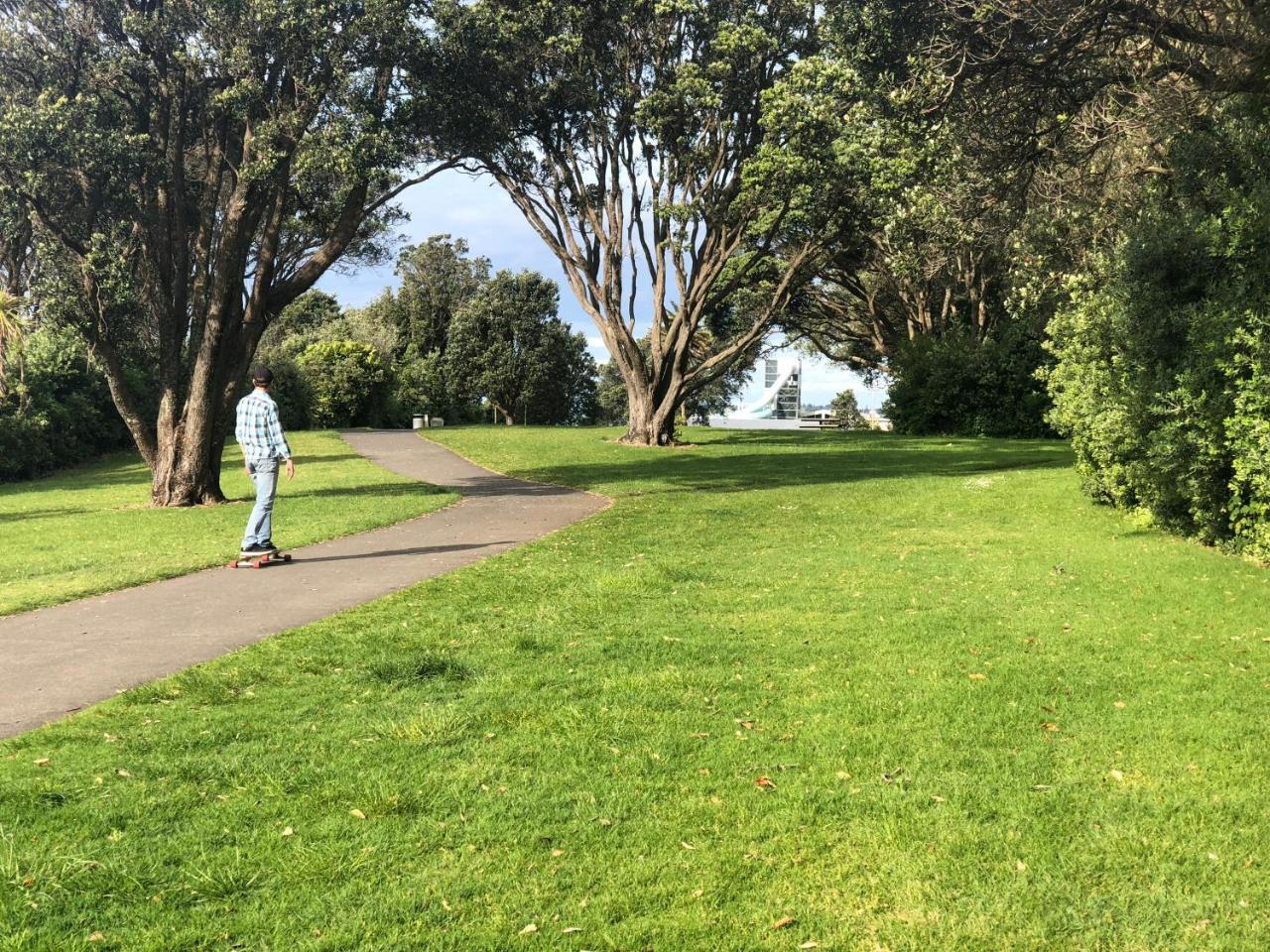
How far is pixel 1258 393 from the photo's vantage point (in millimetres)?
9023

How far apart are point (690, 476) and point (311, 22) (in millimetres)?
11046

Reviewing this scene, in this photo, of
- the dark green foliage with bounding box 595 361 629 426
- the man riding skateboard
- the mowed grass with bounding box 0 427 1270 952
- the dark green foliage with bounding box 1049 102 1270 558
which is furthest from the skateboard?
the dark green foliage with bounding box 595 361 629 426

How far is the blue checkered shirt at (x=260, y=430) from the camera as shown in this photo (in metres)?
10.2

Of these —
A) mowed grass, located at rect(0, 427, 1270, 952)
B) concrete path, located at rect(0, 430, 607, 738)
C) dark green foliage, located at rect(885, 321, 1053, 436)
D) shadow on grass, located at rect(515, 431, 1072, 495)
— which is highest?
dark green foliage, located at rect(885, 321, 1053, 436)

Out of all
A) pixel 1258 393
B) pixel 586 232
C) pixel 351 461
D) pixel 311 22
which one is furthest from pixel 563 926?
pixel 586 232

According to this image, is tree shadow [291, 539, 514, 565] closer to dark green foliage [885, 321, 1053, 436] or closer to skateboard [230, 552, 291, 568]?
skateboard [230, 552, 291, 568]

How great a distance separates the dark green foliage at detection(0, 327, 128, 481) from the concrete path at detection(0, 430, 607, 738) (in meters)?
17.1

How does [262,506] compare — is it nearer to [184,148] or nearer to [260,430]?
[260,430]

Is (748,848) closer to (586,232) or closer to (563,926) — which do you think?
(563,926)

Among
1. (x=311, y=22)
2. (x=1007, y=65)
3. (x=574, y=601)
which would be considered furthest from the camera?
(x=311, y=22)

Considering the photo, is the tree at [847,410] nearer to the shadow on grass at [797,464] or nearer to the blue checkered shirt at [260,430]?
the shadow on grass at [797,464]

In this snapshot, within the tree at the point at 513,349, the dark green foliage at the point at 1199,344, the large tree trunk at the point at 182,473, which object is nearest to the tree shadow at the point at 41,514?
the large tree trunk at the point at 182,473

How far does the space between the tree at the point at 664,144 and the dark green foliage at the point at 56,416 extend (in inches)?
548

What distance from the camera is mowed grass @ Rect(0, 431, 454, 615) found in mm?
9375
